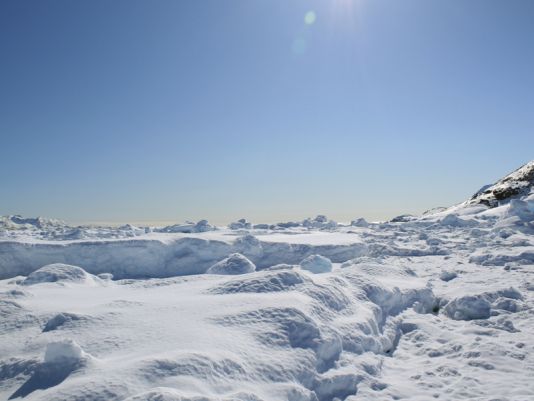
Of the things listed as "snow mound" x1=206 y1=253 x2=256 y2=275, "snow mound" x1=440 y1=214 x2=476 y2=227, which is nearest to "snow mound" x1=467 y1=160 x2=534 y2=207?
"snow mound" x1=440 y1=214 x2=476 y2=227

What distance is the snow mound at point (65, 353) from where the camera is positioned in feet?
11.2

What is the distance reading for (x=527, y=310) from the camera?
20.4 feet

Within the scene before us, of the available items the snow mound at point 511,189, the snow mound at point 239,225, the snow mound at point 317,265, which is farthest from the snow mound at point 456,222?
the snow mound at point 317,265

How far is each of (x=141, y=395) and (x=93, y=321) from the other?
1966 millimetres

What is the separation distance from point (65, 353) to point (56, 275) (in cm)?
525

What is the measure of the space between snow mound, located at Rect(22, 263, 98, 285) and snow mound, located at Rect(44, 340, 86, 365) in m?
4.88

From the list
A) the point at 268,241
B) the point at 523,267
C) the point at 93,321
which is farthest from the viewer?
the point at 268,241

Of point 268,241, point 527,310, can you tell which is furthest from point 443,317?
point 268,241

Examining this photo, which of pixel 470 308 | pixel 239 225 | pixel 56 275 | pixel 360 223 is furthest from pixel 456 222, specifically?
pixel 56 275

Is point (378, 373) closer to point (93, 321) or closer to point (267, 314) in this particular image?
point (267, 314)

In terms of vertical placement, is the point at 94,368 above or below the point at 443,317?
above

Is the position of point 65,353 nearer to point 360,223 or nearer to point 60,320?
point 60,320

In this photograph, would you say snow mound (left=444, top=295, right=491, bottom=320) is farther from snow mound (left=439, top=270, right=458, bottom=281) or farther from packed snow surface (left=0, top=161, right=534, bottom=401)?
snow mound (left=439, top=270, right=458, bottom=281)

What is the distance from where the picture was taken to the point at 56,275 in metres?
7.99
